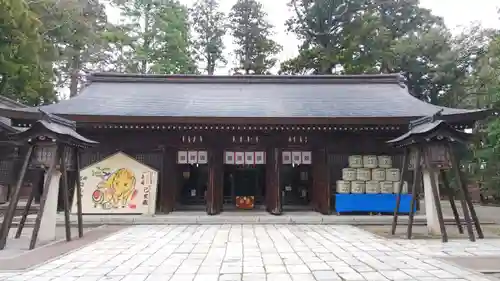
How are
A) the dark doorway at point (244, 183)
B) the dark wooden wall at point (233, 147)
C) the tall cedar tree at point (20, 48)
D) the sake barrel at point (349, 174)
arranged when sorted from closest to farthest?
the sake barrel at point (349, 174) < the dark wooden wall at point (233, 147) < the tall cedar tree at point (20, 48) < the dark doorway at point (244, 183)

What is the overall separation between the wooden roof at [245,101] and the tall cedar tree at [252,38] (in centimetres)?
1567

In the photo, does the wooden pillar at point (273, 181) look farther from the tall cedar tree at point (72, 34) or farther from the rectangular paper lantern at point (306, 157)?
the tall cedar tree at point (72, 34)

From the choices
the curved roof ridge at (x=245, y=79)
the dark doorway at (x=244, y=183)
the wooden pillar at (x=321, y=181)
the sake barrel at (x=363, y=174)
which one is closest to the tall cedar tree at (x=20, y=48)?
the curved roof ridge at (x=245, y=79)

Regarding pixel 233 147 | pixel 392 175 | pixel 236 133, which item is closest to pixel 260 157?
pixel 233 147

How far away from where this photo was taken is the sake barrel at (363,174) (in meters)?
12.4

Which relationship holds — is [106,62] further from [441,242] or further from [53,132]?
[441,242]

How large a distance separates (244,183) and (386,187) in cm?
579

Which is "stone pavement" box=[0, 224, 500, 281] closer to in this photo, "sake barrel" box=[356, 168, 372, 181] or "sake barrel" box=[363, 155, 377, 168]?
"sake barrel" box=[356, 168, 372, 181]

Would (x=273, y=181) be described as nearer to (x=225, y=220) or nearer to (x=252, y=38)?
(x=225, y=220)

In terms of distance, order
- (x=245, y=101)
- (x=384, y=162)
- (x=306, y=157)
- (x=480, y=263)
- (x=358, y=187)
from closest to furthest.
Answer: (x=480, y=263)
(x=358, y=187)
(x=384, y=162)
(x=306, y=157)
(x=245, y=101)

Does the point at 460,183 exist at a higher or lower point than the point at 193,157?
lower

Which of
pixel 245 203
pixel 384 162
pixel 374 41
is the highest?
pixel 374 41

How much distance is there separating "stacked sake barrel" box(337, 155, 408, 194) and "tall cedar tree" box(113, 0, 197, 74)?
1998 centimetres

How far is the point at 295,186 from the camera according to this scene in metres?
15.6
